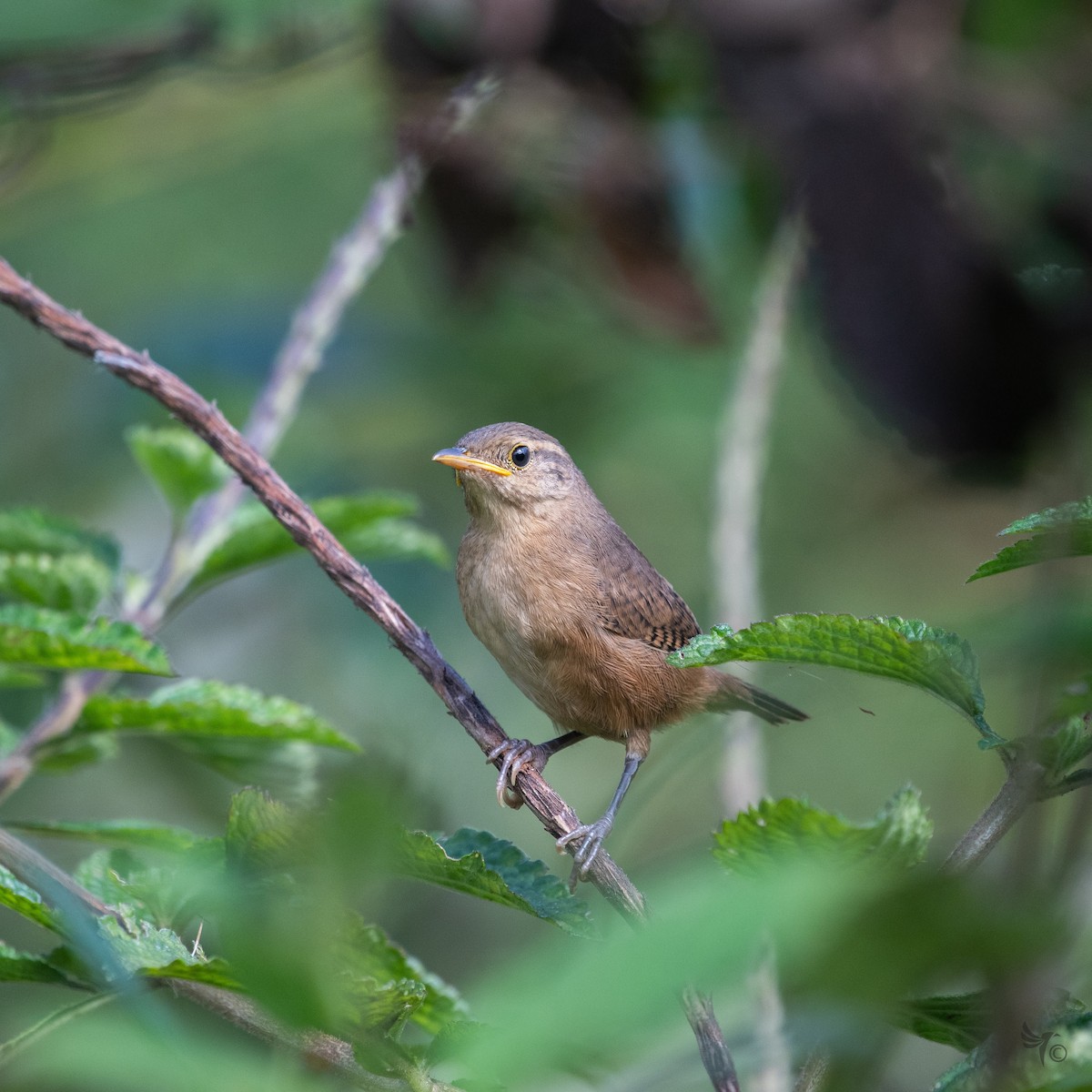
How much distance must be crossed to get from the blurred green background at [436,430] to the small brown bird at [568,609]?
90 centimetres

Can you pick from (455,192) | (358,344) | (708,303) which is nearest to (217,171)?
(358,344)

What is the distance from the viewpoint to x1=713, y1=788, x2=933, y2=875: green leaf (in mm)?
1249

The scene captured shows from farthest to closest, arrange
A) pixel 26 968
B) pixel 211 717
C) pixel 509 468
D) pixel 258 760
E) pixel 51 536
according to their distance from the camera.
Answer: pixel 509 468 → pixel 51 536 → pixel 258 760 → pixel 211 717 → pixel 26 968

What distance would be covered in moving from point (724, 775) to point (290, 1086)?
2161mm

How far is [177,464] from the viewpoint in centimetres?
263

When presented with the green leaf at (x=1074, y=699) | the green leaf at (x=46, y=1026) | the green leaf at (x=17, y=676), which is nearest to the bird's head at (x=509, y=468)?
the green leaf at (x=17, y=676)

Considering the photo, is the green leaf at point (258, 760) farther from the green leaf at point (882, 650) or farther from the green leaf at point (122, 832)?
the green leaf at point (882, 650)

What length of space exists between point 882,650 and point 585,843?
1.11 meters

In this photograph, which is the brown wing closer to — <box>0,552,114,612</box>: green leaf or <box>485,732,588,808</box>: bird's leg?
<box>485,732,588,808</box>: bird's leg

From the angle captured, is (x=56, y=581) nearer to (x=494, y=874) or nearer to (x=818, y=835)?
(x=494, y=874)

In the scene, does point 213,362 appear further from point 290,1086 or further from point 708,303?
point 290,1086

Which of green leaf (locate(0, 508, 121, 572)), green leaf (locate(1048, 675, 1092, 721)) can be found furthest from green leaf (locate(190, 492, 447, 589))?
green leaf (locate(1048, 675, 1092, 721))

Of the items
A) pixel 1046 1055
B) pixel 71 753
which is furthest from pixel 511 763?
pixel 1046 1055

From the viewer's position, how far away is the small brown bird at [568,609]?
328 cm
